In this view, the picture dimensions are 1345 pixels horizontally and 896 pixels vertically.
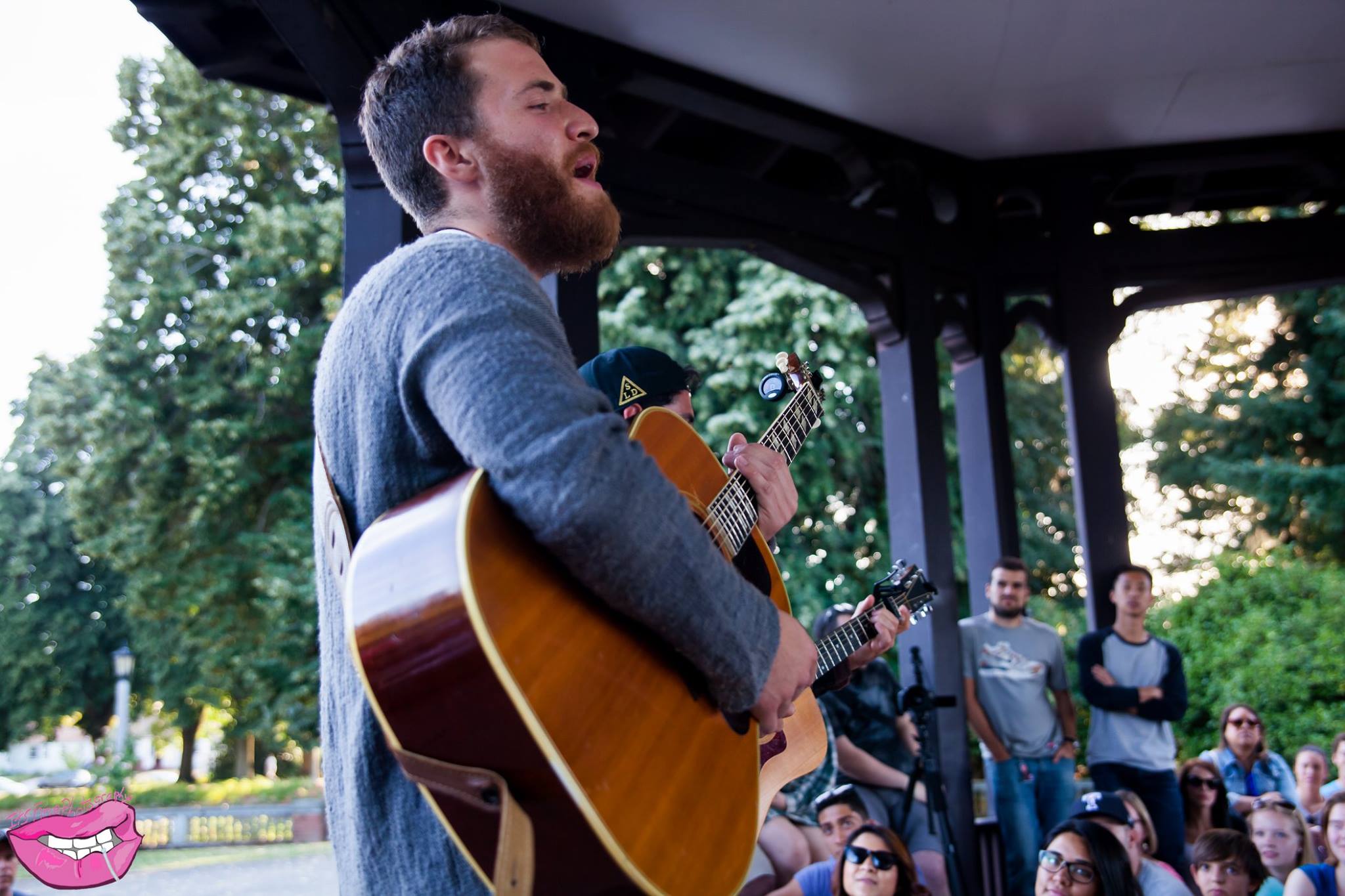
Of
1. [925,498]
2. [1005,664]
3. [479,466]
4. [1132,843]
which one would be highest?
[925,498]

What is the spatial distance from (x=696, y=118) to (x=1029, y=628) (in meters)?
3.04

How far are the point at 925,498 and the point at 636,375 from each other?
3820mm

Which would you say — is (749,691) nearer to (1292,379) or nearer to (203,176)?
(203,176)

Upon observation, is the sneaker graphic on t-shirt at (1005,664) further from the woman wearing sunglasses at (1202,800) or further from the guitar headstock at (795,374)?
the guitar headstock at (795,374)

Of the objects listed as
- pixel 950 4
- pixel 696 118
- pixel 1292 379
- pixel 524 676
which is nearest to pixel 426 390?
pixel 524 676

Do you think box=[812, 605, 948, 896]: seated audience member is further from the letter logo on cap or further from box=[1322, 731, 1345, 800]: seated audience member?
the letter logo on cap

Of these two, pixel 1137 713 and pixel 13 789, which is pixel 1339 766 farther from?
pixel 13 789

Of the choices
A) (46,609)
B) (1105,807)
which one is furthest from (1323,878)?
(46,609)

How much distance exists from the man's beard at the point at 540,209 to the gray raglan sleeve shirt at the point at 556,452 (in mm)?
216

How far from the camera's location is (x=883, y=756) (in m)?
5.08

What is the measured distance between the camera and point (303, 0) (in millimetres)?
3387

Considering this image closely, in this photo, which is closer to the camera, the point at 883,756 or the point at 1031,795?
the point at 883,756

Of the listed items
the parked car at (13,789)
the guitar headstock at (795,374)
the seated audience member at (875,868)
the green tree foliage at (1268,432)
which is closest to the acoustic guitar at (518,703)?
the guitar headstock at (795,374)

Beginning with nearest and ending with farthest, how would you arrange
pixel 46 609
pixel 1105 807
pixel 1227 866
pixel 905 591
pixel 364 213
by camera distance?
pixel 905 591 → pixel 364 213 → pixel 1227 866 → pixel 1105 807 → pixel 46 609
